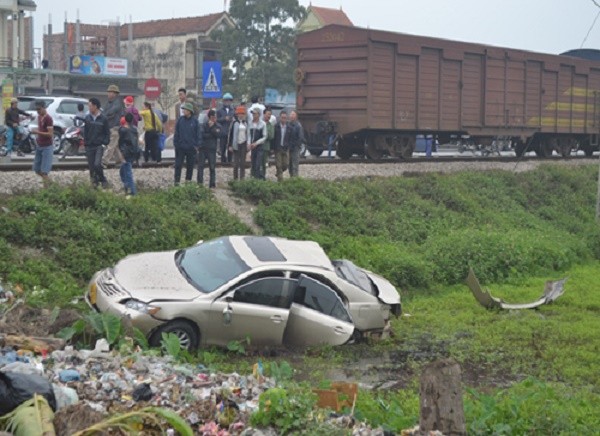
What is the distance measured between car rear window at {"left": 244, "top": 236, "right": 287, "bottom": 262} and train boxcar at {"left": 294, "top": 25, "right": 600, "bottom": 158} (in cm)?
1266

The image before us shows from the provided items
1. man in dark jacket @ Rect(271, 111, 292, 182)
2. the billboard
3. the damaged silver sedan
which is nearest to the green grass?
the damaged silver sedan

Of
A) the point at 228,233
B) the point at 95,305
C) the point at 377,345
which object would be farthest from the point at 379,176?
the point at 95,305

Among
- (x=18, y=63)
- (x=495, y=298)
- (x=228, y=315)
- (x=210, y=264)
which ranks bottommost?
(x=495, y=298)

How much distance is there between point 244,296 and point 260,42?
43.1 meters

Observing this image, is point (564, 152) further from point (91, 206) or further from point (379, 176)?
point (91, 206)

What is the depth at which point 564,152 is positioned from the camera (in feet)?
116

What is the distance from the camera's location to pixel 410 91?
27000 mm

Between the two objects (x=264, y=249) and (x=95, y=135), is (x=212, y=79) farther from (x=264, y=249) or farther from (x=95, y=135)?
(x=264, y=249)

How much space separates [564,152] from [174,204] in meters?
21.5

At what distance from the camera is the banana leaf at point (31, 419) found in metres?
6.53

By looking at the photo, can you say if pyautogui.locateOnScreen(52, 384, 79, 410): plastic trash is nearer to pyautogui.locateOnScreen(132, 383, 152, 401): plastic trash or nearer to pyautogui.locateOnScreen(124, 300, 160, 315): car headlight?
pyautogui.locateOnScreen(132, 383, 152, 401): plastic trash

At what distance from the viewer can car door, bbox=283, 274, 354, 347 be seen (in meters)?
12.4

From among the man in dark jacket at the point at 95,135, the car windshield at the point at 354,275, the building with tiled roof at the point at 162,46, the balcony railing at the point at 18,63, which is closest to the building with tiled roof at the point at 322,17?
the building with tiled roof at the point at 162,46

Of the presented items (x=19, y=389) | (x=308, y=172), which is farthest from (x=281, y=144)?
(x=19, y=389)
